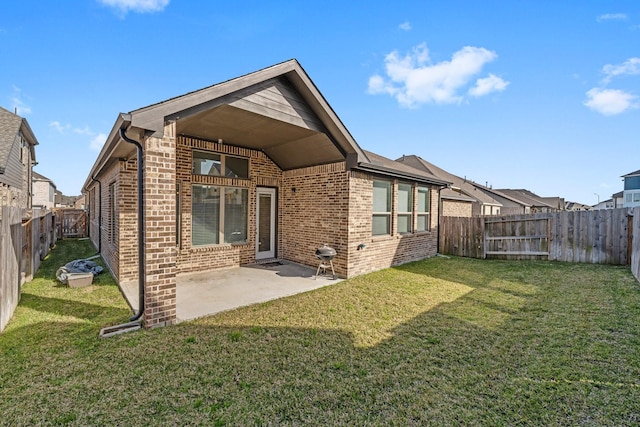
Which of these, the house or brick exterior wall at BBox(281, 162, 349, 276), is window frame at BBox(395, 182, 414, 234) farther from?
brick exterior wall at BBox(281, 162, 349, 276)

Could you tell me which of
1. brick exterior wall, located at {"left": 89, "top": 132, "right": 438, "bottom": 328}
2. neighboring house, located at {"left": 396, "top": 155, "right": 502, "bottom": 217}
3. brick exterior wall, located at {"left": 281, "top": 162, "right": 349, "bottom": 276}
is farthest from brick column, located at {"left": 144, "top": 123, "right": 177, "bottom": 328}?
neighboring house, located at {"left": 396, "top": 155, "right": 502, "bottom": 217}

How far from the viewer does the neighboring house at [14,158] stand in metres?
12.4

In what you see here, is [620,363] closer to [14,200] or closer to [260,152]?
[260,152]

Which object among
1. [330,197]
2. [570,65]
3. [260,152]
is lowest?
[330,197]

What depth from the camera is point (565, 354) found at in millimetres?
3471

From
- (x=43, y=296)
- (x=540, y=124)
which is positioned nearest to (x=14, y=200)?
(x=43, y=296)

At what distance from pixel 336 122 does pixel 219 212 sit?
13.2ft

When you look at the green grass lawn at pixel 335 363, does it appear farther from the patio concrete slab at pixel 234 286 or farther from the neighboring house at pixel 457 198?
the neighboring house at pixel 457 198

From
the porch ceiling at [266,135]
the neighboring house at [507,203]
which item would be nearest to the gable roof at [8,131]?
the porch ceiling at [266,135]

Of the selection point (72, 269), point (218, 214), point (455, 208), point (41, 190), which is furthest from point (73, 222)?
point (455, 208)

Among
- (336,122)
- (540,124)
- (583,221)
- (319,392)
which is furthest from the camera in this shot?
(540,124)

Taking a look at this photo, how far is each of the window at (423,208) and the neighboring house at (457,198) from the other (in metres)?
2.28

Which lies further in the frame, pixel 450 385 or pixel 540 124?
pixel 540 124

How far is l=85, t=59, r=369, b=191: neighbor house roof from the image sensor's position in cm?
430
